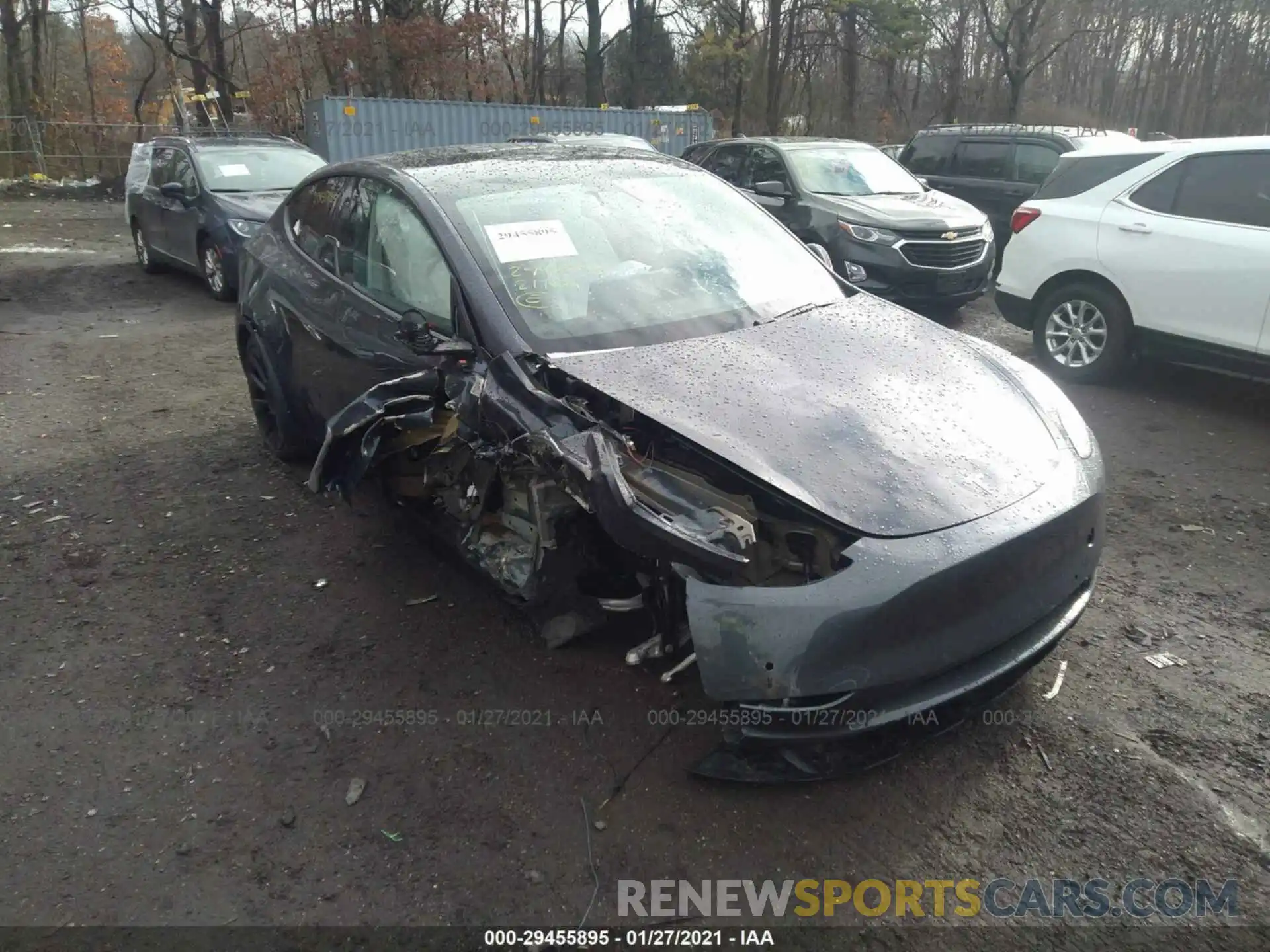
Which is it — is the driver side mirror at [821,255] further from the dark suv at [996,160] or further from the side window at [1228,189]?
the dark suv at [996,160]

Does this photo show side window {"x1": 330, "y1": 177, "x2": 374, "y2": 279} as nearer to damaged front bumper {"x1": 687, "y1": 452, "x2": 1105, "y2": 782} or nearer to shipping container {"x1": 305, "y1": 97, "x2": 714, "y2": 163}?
damaged front bumper {"x1": 687, "y1": 452, "x2": 1105, "y2": 782}

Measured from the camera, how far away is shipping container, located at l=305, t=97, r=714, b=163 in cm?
1606

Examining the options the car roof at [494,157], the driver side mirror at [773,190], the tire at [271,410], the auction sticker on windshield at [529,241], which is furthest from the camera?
the driver side mirror at [773,190]

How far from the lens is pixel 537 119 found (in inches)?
729

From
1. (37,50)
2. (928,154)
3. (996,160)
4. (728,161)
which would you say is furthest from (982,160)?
(37,50)

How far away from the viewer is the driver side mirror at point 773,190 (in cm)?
867

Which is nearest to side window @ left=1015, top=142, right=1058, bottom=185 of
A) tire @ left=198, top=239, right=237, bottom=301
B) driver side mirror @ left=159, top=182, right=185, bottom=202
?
tire @ left=198, top=239, right=237, bottom=301

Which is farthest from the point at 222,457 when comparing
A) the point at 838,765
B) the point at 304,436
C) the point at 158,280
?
the point at 158,280

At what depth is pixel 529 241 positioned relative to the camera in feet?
11.8

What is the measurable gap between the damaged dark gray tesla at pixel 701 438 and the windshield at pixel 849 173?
16.5 ft

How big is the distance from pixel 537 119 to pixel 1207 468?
52.6ft

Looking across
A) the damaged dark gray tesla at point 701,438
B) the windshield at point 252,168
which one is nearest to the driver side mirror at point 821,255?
the damaged dark gray tesla at point 701,438

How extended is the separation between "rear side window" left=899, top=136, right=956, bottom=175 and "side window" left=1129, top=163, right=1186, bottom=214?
5162 mm

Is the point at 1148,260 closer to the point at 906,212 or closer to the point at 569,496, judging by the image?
the point at 906,212
